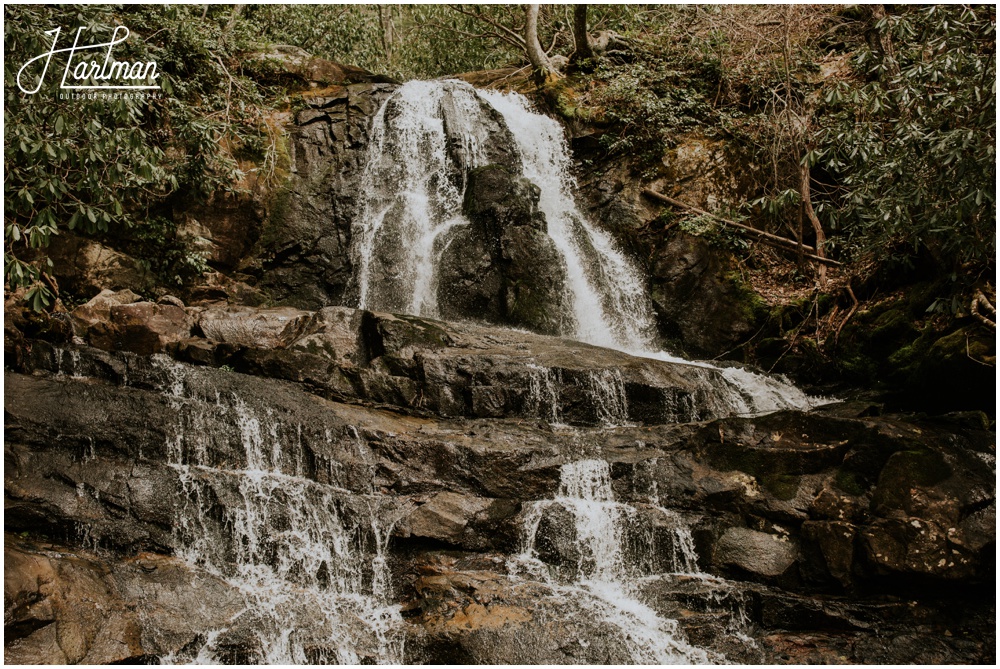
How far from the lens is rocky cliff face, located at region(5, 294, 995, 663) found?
6277 millimetres

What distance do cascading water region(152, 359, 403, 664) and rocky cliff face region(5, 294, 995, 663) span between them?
23 millimetres

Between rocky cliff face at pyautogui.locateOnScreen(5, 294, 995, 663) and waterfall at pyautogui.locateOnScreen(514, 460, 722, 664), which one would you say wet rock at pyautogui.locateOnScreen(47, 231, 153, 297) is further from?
waterfall at pyautogui.locateOnScreen(514, 460, 722, 664)

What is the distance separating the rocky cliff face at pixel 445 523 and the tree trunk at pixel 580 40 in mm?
12855

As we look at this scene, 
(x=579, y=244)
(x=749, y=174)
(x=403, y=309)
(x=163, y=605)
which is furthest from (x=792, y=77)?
(x=163, y=605)

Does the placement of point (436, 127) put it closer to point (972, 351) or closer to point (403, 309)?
point (403, 309)

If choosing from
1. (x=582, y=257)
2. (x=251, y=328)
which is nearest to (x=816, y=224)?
(x=582, y=257)

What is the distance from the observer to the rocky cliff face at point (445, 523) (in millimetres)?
6277

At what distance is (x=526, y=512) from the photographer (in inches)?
303

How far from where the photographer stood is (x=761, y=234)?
45.3ft

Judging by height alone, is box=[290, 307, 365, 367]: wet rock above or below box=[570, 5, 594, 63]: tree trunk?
below

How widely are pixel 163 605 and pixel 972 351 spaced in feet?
31.9

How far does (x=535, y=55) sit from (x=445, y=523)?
49.7 feet

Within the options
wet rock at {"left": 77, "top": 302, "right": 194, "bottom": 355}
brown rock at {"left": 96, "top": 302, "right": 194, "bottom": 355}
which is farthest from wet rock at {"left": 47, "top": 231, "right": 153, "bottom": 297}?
brown rock at {"left": 96, "top": 302, "right": 194, "bottom": 355}

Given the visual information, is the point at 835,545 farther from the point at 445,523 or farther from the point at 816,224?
the point at 816,224
